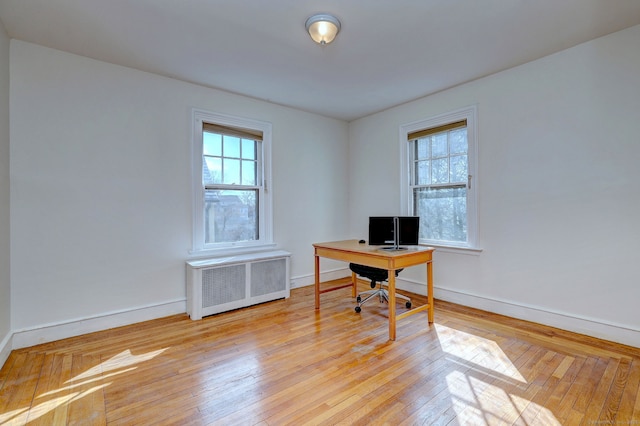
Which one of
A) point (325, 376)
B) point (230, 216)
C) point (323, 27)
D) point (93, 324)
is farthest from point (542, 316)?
point (93, 324)

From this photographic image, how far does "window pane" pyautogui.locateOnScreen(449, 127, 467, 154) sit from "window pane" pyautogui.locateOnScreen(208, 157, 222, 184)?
2931 millimetres

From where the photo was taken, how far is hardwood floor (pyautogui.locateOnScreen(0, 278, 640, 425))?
175 centimetres

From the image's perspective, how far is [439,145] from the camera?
3.94 m

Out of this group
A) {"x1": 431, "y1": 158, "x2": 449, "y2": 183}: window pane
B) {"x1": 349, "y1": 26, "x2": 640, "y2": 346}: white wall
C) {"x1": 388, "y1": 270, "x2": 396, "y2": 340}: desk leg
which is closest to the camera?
{"x1": 349, "y1": 26, "x2": 640, "y2": 346}: white wall

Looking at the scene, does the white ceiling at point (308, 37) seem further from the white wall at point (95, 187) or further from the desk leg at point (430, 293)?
the desk leg at point (430, 293)

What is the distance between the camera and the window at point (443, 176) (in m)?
3.58

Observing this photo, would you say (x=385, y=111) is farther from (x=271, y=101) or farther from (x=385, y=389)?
(x=385, y=389)

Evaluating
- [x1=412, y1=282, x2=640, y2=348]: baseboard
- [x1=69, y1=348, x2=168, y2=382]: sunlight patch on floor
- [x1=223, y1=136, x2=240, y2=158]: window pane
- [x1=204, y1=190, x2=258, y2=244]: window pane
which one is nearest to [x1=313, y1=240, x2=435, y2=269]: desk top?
[x1=412, y1=282, x2=640, y2=348]: baseboard

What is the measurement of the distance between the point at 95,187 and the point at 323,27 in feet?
8.54

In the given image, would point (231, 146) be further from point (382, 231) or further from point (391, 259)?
point (391, 259)

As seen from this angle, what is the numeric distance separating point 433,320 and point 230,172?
116 inches

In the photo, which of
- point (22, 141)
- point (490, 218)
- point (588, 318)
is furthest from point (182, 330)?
point (588, 318)

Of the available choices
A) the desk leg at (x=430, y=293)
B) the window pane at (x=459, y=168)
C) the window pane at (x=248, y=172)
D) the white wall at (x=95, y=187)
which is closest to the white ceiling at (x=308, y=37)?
the white wall at (x=95, y=187)

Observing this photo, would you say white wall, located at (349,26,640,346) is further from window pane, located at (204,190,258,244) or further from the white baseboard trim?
window pane, located at (204,190,258,244)
